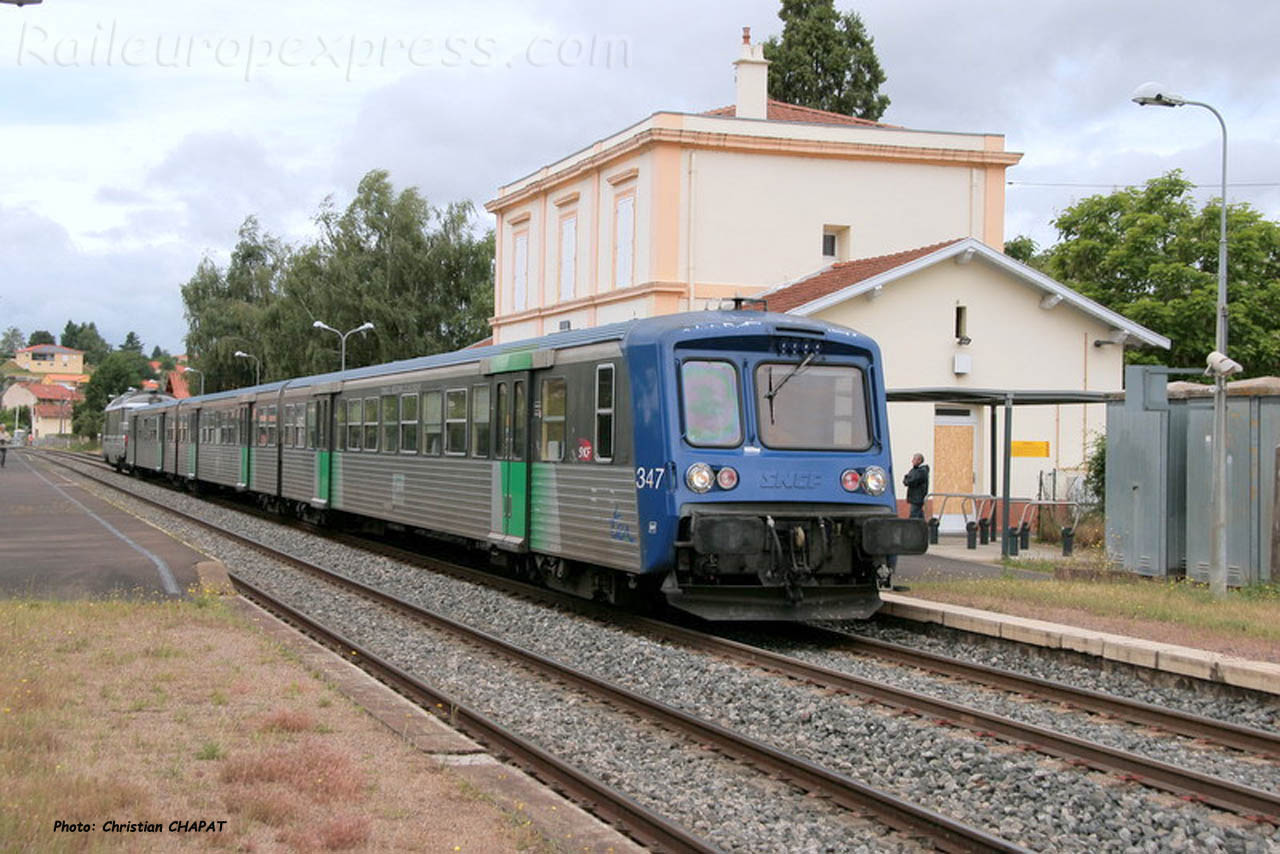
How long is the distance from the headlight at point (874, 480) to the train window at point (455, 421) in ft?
19.7

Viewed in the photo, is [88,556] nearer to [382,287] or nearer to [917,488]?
[917,488]

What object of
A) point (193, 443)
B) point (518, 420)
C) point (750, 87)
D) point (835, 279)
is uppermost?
point (750, 87)

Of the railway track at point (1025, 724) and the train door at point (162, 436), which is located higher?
the train door at point (162, 436)

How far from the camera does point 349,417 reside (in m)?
22.5

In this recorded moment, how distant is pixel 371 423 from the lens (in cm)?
2138

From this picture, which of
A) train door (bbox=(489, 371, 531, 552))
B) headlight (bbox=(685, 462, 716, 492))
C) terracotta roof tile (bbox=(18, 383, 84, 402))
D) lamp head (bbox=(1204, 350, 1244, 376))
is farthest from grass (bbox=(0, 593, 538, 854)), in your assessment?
terracotta roof tile (bbox=(18, 383, 84, 402))

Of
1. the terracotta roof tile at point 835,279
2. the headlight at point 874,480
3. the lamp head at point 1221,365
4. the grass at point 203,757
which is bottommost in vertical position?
the grass at point 203,757

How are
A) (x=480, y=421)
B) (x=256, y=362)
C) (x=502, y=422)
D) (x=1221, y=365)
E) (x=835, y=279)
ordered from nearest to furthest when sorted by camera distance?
(x=1221, y=365)
(x=502, y=422)
(x=480, y=421)
(x=835, y=279)
(x=256, y=362)

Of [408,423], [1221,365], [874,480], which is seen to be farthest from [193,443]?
[1221,365]

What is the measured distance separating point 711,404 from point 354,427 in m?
11.5

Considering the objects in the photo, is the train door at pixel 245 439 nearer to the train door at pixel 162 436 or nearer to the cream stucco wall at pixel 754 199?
the cream stucco wall at pixel 754 199

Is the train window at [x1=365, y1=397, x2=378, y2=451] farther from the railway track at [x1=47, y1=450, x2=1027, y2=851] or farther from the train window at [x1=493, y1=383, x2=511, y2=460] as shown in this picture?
the railway track at [x1=47, y1=450, x2=1027, y2=851]

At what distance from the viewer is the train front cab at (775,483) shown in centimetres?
1175

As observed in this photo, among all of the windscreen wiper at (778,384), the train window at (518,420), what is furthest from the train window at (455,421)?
the windscreen wiper at (778,384)
